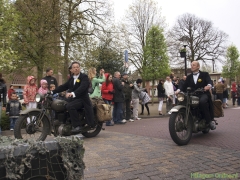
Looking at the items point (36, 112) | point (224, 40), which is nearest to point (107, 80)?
point (36, 112)

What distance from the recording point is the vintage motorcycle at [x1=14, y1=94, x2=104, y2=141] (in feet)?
16.8

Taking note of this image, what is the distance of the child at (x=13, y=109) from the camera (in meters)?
8.44

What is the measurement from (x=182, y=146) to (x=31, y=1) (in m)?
16.4

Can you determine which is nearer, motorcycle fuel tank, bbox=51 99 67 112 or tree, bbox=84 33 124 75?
motorcycle fuel tank, bbox=51 99 67 112

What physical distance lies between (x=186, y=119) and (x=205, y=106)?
2.33ft

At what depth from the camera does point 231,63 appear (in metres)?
41.9

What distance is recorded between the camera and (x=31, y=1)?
17859 millimetres

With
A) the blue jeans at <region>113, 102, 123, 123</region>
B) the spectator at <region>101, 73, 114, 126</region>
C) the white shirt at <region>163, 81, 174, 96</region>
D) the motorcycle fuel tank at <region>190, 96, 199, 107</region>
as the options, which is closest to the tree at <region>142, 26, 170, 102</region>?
the white shirt at <region>163, 81, 174, 96</region>

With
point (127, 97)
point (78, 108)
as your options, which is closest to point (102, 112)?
point (78, 108)

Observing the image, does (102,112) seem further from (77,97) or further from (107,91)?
(107,91)

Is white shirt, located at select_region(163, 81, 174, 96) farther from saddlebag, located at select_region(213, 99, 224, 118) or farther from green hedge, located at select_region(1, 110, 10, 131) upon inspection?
green hedge, located at select_region(1, 110, 10, 131)

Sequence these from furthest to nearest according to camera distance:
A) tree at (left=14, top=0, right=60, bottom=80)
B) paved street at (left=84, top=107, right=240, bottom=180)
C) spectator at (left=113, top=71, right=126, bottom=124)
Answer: tree at (left=14, top=0, right=60, bottom=80), spectator at (left=113, top=71, right=126, bottom=124), paved street at (left=84, top=107, right=240, bottom=180)

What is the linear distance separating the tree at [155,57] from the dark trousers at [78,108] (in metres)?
21.8

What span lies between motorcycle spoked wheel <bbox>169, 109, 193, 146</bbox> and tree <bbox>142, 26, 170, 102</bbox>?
21.9 metres
